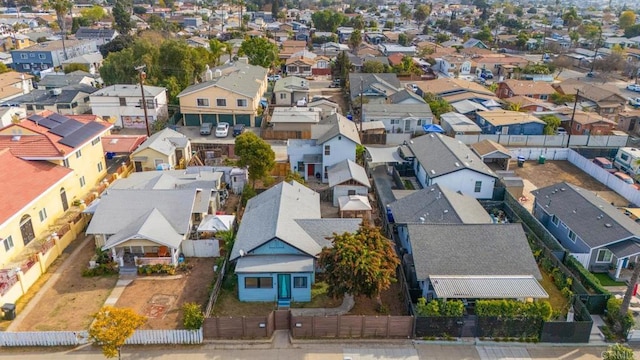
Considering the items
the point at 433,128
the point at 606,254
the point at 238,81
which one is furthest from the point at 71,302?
the point at 433,128

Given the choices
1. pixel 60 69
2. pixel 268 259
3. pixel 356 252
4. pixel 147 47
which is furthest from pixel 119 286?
pixel 60 69

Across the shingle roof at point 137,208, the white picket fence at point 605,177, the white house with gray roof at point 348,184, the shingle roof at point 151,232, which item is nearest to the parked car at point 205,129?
the white house with gray roof at point 348,184

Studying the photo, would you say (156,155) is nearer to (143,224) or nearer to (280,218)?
(143,224)

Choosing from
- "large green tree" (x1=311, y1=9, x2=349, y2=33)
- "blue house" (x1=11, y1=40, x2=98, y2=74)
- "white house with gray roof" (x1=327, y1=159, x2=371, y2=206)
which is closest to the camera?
"white house with gray roof" (x1=327, y1=159, x2=371, y2=206)

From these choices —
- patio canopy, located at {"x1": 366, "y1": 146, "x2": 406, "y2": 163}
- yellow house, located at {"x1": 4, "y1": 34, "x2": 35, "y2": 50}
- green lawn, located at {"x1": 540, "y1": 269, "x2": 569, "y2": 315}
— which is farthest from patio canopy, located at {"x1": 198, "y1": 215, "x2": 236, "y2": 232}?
yellow house, located at {"x1": 4, "y1": 34, "x2": 35, "y2": 50}

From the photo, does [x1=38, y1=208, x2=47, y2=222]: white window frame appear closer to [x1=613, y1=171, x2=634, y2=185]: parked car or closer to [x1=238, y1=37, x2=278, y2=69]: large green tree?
[x1=613, y1=171, x2=634, y2=185]: parked car

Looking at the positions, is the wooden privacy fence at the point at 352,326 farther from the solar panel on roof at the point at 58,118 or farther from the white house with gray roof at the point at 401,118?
the white house with gray roof at the point at 401,118
